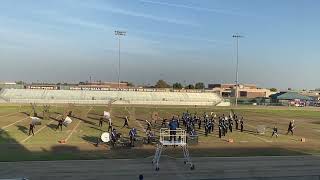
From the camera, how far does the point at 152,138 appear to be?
112 feet

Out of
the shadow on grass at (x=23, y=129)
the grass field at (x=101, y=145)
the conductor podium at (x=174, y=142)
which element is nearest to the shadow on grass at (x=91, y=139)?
the grass field at (x=101, y=145)

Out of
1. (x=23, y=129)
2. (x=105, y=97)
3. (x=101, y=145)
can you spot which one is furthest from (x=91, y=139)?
(x=105, y=97)

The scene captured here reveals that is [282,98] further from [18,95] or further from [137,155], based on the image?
[137,155]

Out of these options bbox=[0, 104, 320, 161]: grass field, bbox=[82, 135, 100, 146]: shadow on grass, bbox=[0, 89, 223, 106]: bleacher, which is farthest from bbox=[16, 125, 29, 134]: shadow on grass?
bbox=[0, 89, 223, 106]: bleacher

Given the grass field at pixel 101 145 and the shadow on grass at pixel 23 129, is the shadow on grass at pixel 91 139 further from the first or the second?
the shadow on grass at pixel 23 129

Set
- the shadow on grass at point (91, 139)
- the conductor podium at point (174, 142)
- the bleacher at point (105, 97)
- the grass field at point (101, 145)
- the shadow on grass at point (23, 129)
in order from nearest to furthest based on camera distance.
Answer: the conductor podium at point (174, 142) → the grass field at point (101, 145) → the shadow on grass at point (91, 139) → the shadow on grass at point (23, 129) → the bleacher at point (105, 97)

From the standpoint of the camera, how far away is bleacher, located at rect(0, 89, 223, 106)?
104 metres

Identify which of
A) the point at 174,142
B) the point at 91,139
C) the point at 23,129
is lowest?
the point at 91,139

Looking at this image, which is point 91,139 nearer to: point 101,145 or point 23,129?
point 101,145

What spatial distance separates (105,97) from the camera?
11450 centimetres

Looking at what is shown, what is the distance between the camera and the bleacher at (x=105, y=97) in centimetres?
10381

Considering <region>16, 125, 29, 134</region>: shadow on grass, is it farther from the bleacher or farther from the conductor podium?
the bleacher

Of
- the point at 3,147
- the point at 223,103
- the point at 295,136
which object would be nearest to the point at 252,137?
the point at 295,136

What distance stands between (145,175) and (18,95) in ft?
303
